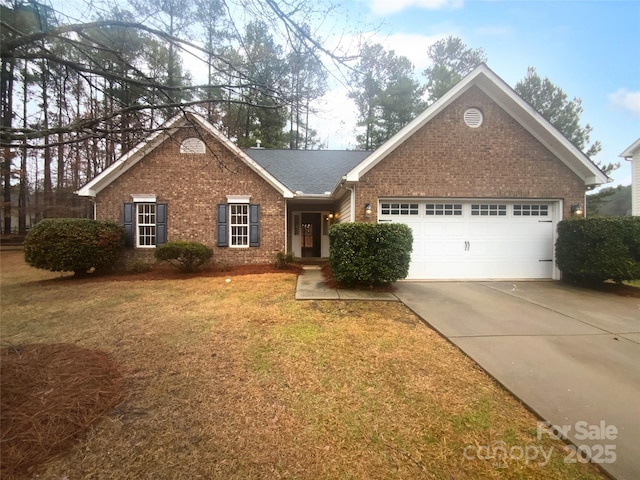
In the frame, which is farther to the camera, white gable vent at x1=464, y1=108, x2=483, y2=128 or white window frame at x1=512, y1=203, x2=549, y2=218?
white window frame at x1=512, y1=203, x2=549, y2=218

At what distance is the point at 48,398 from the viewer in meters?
2.57

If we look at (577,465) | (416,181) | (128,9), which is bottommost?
(577,465)

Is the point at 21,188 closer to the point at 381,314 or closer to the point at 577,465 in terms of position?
the point at 381,314

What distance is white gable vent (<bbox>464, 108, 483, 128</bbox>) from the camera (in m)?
8.50

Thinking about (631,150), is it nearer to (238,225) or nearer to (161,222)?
(238,225)

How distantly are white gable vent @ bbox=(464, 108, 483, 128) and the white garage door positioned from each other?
220cm

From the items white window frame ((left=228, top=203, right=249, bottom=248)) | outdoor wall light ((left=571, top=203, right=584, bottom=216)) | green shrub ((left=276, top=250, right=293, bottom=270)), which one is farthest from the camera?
white window frame ((left=228, top=203, right=249, bottom=248))

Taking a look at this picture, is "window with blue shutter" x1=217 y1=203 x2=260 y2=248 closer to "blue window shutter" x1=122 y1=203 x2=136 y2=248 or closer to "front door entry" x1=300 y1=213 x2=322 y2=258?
"blue window shutter" x1=122 y1=203 x2=136 y2=248

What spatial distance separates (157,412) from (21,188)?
27937mm

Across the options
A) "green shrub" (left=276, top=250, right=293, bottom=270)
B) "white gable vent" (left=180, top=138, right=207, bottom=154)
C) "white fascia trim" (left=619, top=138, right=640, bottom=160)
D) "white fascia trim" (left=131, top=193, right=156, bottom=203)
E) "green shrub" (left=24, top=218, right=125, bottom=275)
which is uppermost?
"white fascia trim" (left=619, top=138, right=640, bottom=160)

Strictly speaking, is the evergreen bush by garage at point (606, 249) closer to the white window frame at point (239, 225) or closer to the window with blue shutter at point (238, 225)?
the window with blue shutter at point (238, 225)

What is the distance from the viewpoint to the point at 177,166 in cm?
1043

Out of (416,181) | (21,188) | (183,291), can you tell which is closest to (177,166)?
(183,291)

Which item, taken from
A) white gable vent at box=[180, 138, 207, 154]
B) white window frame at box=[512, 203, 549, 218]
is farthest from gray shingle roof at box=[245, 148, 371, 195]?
white window frame at box=[512, 203, 549, 218]
